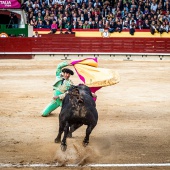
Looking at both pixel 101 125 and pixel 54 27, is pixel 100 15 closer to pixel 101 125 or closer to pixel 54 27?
pixel 54 27

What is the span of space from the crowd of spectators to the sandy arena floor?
316 inches

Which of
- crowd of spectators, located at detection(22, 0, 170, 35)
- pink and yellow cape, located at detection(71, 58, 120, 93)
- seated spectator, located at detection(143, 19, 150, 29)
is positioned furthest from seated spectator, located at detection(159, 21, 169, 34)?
pink and yellow cape, located at detection(71, 58, 120, 93)

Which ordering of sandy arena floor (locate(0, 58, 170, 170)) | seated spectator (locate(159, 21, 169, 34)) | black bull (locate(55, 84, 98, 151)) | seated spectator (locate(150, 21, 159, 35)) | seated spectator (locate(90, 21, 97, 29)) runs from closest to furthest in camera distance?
black bull (locate(55, 84, 98, 151)) → sandy arena floor (locate(0, 58, 170, 170)) → seated spectator (locate(150, 21, 159, 35)) → seated spectator (locate(159, 21, 169, 34)) → seated spectator (locate(90, 21, 97, 29))

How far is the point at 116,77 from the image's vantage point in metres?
7.39

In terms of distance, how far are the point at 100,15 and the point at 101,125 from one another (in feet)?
53.3

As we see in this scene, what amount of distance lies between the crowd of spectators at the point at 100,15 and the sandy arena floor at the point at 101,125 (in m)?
8.03

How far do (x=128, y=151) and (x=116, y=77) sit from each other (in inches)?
42.2

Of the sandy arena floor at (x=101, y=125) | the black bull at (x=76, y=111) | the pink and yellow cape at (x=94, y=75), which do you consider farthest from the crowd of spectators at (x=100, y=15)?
the black bull at (x=76, y=111)

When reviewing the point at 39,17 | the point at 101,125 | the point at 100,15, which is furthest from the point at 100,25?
the point at 101,125

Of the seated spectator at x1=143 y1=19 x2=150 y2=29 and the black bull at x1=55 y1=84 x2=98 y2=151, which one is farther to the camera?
the seated spectator at x1=143 y1=19 x2=150 y2=29

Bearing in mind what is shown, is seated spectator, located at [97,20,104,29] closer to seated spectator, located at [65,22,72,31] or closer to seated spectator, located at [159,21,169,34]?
seated spectator, located at [65,22,72,31]

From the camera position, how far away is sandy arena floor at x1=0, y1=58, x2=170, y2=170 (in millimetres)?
6562

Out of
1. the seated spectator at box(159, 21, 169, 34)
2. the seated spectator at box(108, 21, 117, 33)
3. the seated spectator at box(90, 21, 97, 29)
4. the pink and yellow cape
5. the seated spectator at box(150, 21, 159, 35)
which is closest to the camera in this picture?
the pink and yellow cape

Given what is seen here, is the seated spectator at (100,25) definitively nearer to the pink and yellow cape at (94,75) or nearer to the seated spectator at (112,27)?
the seated spectator at (112,27)
